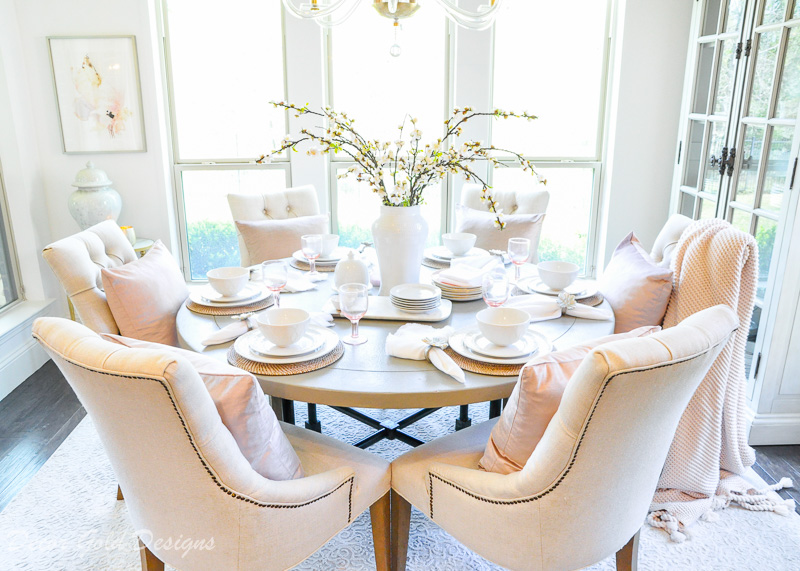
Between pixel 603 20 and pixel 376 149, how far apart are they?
2.65 metres

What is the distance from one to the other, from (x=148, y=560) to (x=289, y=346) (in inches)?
26.2

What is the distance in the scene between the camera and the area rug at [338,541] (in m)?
1.92

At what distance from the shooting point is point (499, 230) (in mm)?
2885

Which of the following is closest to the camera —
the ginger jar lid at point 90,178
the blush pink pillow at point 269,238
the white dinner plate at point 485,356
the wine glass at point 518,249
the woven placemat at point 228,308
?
the white dinner plate at point 485,356

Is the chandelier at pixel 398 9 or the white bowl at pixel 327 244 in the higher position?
the chandelier at pixel 398 9

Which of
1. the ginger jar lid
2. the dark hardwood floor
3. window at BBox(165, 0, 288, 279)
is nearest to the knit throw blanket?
the dark hardwood floor

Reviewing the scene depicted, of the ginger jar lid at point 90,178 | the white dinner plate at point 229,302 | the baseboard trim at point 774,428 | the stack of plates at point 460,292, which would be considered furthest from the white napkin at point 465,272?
the ginger jar lid at point 90,178

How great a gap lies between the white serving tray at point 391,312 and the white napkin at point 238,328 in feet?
0.18

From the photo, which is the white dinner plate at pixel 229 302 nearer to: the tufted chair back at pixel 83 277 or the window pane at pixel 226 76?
the tufted chair back at pixel 83 277

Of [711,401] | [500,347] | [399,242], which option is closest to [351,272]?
[399,242]

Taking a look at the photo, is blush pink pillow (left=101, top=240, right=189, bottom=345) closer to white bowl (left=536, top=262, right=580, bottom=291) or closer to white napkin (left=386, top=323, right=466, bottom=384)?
white napkin (left=386, top=323, right=466, bottom=384)

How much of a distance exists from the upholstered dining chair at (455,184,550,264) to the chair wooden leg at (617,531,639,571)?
1.52 m

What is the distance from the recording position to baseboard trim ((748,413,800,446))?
2.54m

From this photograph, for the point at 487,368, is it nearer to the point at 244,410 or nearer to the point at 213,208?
the point at 244,410
